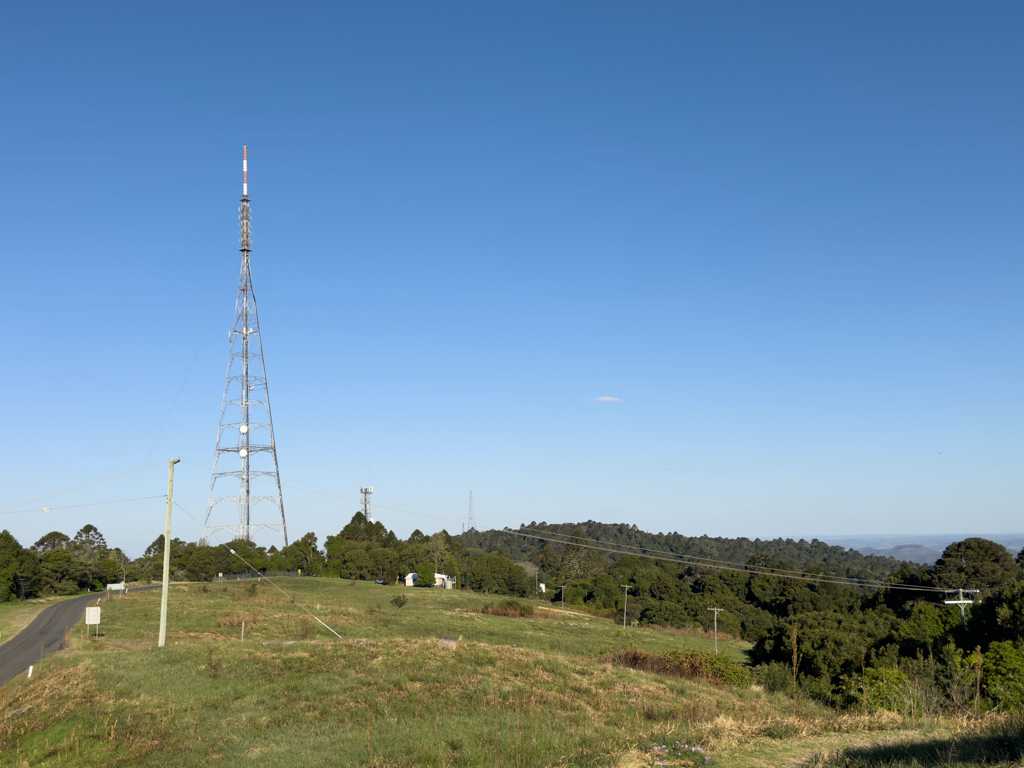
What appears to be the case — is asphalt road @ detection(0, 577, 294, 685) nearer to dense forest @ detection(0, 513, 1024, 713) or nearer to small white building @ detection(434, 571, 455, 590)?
dense forest @ detection(0, 513, 1024, 713)

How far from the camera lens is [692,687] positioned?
89.5 feet

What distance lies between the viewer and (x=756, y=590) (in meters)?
123

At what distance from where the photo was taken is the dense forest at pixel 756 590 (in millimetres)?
44062

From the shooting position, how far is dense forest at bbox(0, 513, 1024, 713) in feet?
145

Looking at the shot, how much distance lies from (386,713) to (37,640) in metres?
37.9

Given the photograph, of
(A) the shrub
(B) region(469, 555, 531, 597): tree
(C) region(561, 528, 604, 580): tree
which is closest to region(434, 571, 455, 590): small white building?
(B) region(469, 555, 531, 597): tree

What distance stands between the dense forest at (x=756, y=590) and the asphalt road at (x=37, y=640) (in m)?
13.9

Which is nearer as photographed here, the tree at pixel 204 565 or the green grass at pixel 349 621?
the green grass at pixel 349 621

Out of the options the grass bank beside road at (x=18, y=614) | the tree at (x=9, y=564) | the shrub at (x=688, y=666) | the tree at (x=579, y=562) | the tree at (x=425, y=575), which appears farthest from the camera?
the tree at (x=579, y=562)

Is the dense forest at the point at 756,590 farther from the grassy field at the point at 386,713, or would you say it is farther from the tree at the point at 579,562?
the grassy field at the point at 386,713

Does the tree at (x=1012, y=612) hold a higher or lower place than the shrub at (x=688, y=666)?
higher

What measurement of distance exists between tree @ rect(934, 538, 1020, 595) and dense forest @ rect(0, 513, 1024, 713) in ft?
0.49

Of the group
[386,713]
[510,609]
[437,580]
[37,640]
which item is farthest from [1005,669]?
[437,580]

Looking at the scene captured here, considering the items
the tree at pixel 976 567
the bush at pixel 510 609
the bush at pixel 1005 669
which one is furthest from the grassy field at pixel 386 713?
the tree at pixel 976 567
